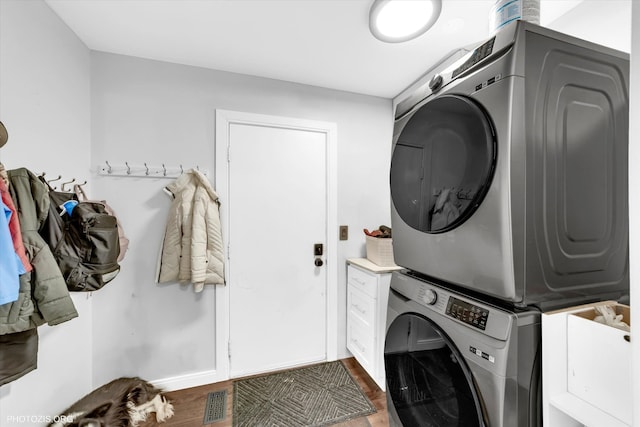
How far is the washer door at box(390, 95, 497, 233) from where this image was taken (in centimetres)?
82

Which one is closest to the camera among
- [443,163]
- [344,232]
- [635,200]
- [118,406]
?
[635,200]

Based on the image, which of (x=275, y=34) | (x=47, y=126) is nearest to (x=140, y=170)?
(x=47, y=126)

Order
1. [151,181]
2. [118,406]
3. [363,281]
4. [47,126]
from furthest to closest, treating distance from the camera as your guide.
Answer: [363,281], [151,181], [118,406], [47,126]

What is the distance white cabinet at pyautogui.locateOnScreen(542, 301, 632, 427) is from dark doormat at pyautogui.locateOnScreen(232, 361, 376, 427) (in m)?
1.32

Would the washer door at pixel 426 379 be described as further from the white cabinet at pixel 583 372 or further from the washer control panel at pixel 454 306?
the white cabinet at pixel 583 372

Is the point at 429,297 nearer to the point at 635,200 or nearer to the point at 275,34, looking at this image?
the point at 635,200

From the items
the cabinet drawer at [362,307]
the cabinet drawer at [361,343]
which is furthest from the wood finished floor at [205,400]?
the cabinet drawer at [362,307]

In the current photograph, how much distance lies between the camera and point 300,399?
184 cm

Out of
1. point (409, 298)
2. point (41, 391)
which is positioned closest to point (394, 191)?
point (409, 298)

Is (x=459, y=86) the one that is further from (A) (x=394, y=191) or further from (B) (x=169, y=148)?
(B) (x=169, y=148)

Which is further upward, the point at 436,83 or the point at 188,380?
the point at 436,83

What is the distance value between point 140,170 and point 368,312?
1950 millimetres

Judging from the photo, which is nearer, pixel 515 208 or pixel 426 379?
pixel 515 208

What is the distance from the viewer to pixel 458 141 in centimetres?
90
